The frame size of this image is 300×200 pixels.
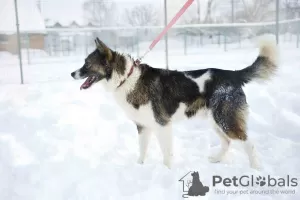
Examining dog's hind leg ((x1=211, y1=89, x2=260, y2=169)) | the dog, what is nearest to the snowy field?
dog's hind leg ((x1=211, y1=89, x2=260, y2=169))

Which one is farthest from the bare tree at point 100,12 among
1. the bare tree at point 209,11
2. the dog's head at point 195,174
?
the dog's head at point 195,174

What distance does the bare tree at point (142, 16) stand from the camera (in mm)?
7036

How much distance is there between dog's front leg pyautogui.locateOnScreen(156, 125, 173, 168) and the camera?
276cm

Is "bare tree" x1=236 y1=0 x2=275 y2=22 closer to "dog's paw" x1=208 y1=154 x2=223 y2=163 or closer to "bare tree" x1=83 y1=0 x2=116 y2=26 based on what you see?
"bare tree" x1=83 y1=0 x2=116 y2=26

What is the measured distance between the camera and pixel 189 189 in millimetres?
2309

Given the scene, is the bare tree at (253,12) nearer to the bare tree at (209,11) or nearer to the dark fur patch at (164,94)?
the bare tree at (209,11)

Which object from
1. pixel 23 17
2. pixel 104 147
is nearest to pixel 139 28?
pixel 23 17

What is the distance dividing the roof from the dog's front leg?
15.0 feet

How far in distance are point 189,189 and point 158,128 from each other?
626 mm

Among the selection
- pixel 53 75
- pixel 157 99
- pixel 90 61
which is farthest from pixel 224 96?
pixel 53 75

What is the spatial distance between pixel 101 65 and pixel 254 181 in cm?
150

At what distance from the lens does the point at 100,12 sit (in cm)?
763

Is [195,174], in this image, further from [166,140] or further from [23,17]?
[23,17]

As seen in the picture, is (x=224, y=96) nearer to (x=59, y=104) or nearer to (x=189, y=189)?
(x=189, y=189)
